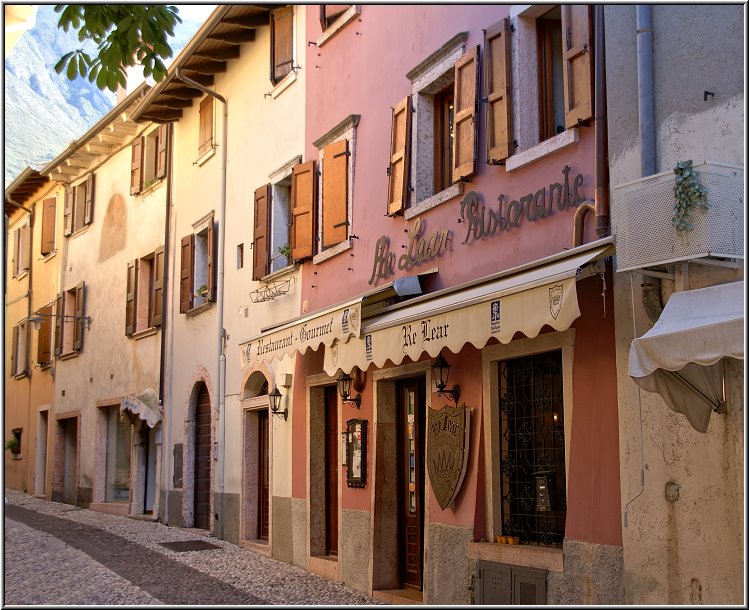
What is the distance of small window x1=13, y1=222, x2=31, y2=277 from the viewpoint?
28766mm

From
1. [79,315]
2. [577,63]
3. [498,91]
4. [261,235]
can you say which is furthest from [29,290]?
[577,63]

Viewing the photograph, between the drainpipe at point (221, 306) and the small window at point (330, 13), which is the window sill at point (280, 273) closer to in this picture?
the drainpipe at point (221, 306)

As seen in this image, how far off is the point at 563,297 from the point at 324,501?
6.81 metres

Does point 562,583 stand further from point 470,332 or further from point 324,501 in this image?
point 324,501

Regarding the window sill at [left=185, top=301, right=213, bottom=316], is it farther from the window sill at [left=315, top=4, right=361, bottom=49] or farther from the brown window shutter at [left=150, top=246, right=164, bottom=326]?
the window sill at [left=315, top=4, right=361, bottom=49]

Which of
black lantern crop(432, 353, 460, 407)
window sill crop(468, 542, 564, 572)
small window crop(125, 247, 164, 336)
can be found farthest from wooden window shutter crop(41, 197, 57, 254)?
window sill crop(468, 542, 564, 572)

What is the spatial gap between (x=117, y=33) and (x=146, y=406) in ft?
39.9

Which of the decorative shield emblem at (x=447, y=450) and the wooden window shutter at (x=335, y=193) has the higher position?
the wooden window shutter at (x=335, y=193)

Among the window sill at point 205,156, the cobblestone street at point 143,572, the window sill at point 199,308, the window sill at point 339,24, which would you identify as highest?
the window sill at point 339,24

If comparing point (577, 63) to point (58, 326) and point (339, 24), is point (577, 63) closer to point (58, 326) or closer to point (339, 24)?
point (339, 24)

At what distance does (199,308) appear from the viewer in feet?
55.4

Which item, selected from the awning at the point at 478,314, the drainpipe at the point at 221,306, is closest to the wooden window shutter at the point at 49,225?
the drainpipe at the point at 221,306

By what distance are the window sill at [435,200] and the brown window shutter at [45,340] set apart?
1736cm

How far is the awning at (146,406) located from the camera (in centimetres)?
1845
